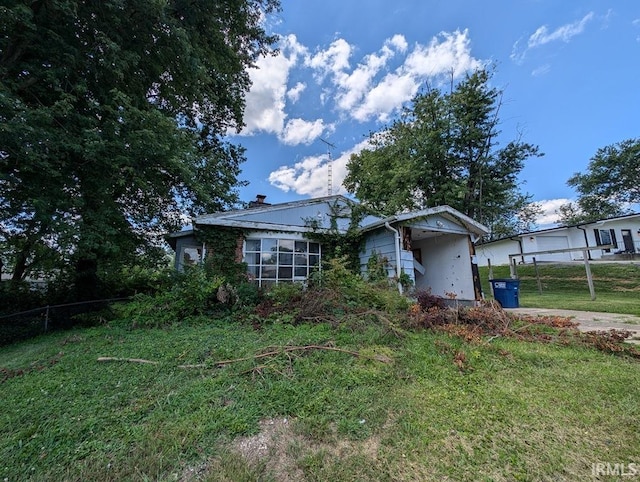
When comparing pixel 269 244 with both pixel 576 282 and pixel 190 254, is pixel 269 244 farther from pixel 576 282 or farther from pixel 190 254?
pixel 576 282

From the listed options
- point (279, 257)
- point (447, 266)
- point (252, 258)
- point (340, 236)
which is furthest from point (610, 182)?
point (252, 258)

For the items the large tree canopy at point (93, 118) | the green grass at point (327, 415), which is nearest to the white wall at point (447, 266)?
the green grass at point (327, 415)

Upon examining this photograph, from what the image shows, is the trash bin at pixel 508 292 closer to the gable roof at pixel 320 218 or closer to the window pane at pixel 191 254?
the gable roof at pixel 320 218

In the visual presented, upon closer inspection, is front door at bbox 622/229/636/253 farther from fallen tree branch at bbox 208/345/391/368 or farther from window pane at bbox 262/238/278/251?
fallen tree branch at bbox 208/345/391/368

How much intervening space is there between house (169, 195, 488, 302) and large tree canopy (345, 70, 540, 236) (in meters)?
Result: 7.34

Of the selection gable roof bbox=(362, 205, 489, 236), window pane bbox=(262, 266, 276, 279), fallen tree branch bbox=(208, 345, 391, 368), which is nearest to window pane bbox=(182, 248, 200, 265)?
window pane bbox=(262, 266, 276, 279)

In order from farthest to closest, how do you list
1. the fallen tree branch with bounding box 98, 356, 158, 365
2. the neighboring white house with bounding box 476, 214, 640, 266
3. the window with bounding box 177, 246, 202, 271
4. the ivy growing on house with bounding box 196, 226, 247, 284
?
1. the neighboring white house with bounding box 476, 214, 640, 266
2. the window with bounding box 177, 246, 202, 271
3. the ivy growing on house with bounding box 196, 226, 247, 284
4. the fallen tree branch with bounding box 98, 356, 158, 365

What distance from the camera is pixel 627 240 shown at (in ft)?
64.6

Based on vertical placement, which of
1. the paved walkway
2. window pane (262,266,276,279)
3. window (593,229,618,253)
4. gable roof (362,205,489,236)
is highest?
window (593,229,618,253)

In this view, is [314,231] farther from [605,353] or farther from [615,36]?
[615,36]

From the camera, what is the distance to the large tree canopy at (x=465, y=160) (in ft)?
55.2

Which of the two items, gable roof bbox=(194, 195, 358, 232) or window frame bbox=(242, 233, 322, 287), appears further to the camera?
window frame bbox=(242, 233, 322, 287)

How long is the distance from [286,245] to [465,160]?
49.3 ft

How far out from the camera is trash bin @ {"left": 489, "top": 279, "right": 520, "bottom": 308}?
8453 millimetres
